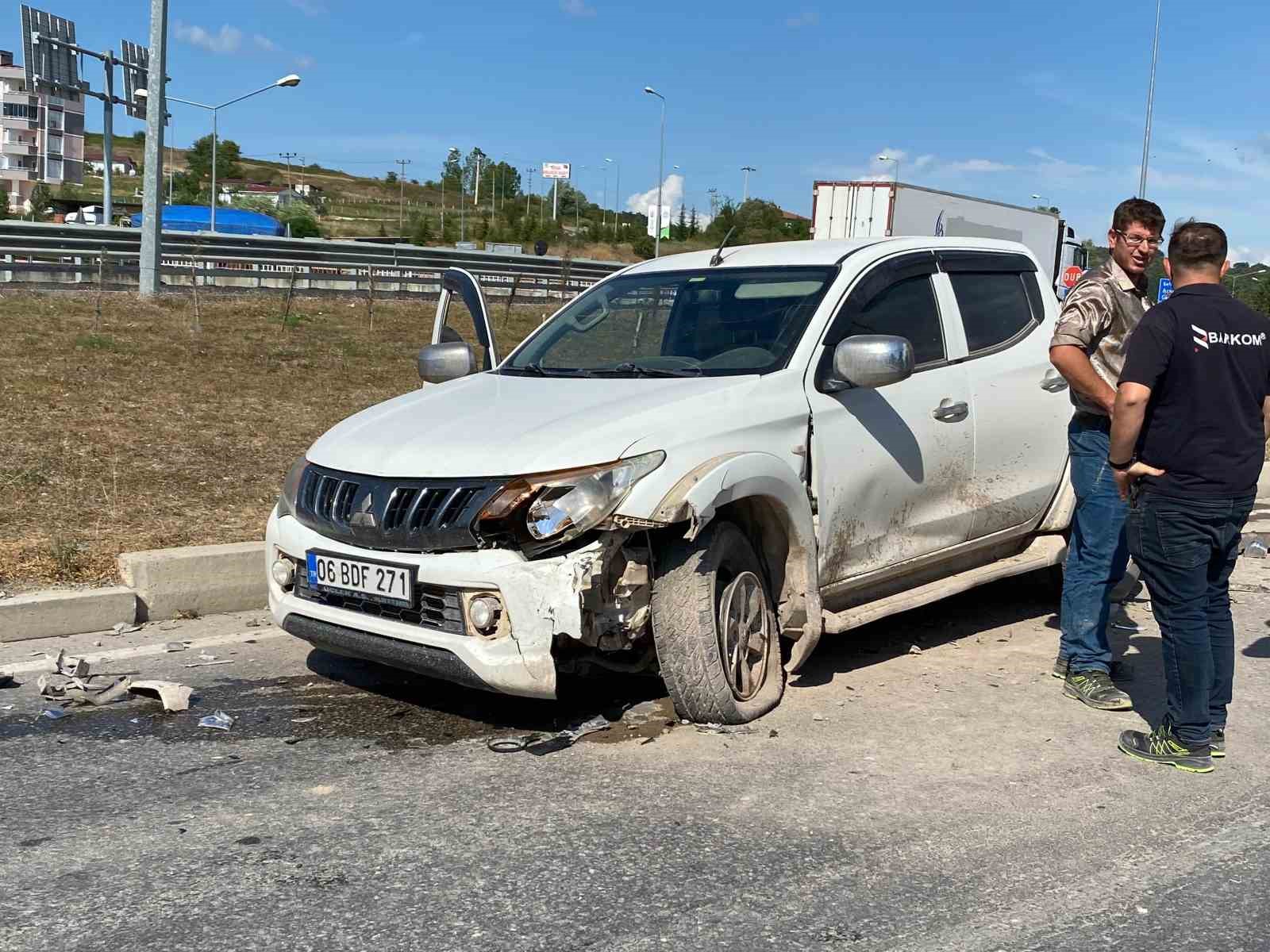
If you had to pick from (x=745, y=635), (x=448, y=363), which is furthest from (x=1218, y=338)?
(x=448, y=363)

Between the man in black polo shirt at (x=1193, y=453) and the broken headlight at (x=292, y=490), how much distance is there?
2.93m

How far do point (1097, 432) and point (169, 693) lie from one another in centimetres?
374

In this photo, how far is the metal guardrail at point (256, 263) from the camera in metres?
23.1

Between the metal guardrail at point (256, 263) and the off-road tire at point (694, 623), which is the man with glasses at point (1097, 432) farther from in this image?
the metal guardrail at point (256, 263)

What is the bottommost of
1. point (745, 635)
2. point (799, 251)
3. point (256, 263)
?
point (745, 635)

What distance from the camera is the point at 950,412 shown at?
5.64 meters

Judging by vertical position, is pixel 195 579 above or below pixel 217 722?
above

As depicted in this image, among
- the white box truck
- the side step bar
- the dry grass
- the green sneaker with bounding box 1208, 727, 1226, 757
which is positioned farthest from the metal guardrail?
the green sneaker with bounding box 1208, 727, 1226, 757

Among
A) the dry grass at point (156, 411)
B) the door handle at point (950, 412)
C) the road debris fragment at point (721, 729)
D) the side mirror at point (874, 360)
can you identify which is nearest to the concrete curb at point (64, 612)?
the dry grass at point (156, 411)

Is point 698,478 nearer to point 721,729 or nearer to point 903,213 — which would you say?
point 721,729

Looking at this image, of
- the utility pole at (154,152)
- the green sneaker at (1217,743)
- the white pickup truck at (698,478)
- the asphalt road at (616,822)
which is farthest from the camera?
the utility pole at (154,152)

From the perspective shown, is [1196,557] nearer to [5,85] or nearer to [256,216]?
[256,216]

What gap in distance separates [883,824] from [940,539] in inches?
78.9

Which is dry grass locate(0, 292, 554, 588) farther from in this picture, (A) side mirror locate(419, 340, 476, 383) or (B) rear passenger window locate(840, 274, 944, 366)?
(B) rear passenger window locate(840, 274, 944, 366)
